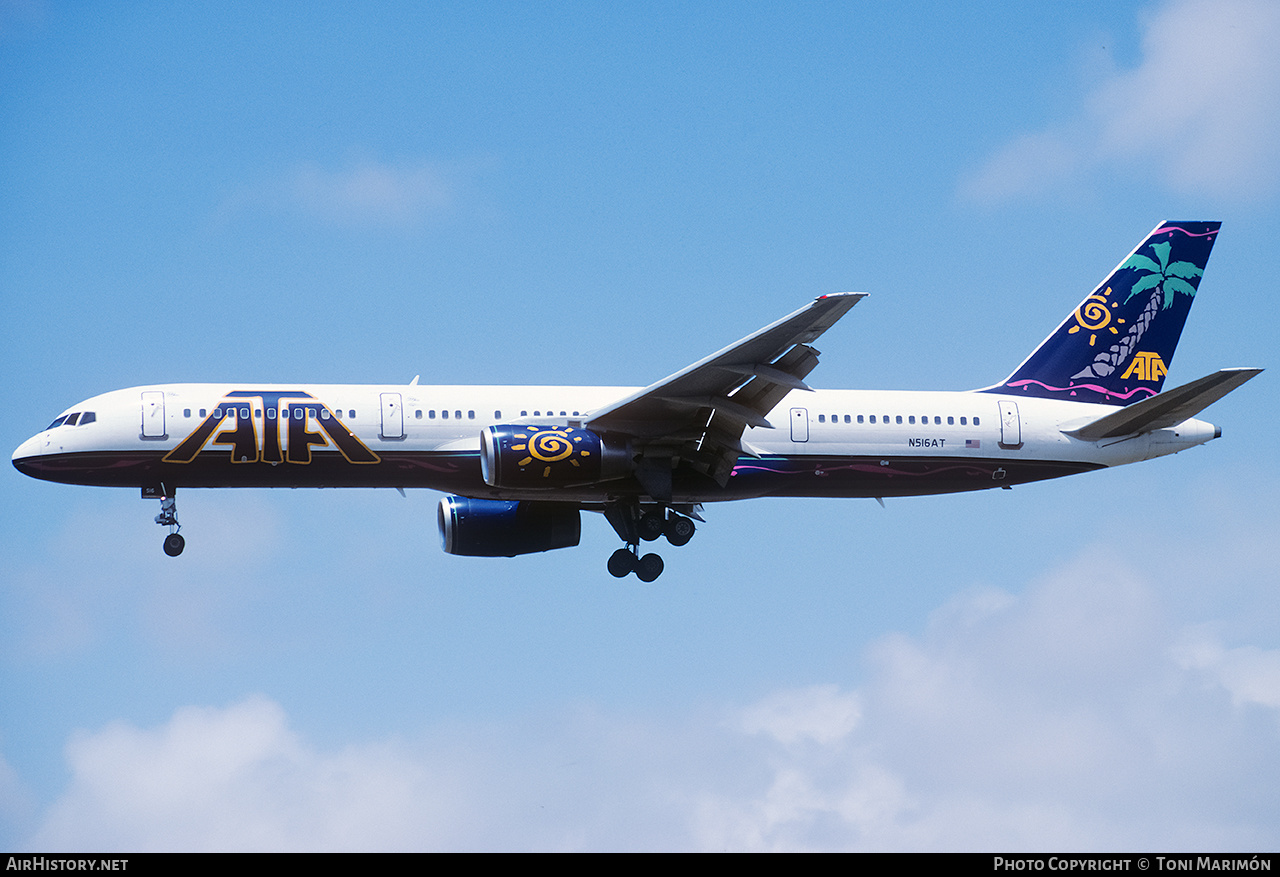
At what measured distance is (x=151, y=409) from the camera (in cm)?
3369

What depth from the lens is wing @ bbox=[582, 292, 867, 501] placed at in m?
30.2

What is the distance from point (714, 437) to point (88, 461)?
14.8m

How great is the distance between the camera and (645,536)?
3647cm

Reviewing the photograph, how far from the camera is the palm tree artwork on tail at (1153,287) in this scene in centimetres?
4094

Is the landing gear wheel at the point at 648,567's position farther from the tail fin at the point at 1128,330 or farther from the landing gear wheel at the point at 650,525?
the tail fin at the point at 1128,330

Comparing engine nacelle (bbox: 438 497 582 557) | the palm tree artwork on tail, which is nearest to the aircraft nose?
engine nacelle (bbox: 438 497 582 557)

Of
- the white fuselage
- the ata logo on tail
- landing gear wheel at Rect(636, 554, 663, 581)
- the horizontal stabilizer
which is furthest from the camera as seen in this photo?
the ata logo on tail

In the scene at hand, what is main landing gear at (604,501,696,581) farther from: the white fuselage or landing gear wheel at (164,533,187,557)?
landing gear wheel at (164,533,187,557)

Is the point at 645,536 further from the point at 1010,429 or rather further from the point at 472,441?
the point at 1010,429

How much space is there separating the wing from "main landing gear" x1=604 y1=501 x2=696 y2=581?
5.42 ft

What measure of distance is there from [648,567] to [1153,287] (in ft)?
57.2
